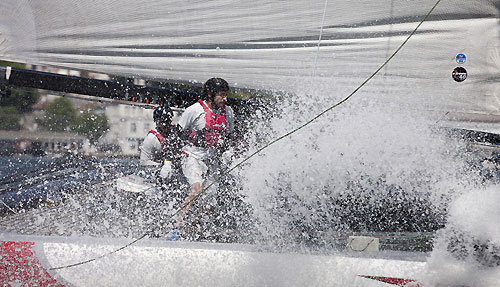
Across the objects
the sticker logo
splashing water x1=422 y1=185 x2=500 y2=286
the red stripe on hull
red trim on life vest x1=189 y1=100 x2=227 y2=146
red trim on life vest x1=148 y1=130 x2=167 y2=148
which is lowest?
the red stripe on hull

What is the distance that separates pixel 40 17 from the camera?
9.25 ft

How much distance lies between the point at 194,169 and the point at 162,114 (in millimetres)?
418

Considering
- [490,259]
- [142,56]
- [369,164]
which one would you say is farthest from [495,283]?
[142,56]

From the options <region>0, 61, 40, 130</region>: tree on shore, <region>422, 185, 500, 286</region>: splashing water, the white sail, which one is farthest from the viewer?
<region>0, 61, 40, 130</region>: tree on shore

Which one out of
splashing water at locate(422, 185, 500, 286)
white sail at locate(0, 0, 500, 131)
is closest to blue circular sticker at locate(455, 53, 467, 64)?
white sail at locate(0, 0, 500, 131)

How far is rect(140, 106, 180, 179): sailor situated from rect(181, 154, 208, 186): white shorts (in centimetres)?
15

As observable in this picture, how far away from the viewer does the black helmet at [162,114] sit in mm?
3078

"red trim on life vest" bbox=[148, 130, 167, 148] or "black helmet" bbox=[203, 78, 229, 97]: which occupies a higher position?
"black helmet" bbox=[203, 78, 229, 97]

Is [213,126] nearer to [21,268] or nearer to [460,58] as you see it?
[21,268]

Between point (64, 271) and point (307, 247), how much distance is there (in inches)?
42.9

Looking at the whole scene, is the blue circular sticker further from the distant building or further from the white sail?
the distant building

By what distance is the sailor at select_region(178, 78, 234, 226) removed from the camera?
291cm

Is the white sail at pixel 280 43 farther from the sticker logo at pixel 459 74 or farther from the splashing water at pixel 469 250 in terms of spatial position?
the splashing water at pixel 469 250

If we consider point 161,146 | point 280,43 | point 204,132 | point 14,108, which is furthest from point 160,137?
point 14,108
